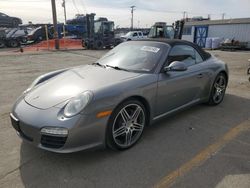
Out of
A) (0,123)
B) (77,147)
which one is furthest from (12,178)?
(0,123)

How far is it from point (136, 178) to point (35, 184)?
1.06m

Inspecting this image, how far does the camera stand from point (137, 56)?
3.71 meters

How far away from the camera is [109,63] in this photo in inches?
149

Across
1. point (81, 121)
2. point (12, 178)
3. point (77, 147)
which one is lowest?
point (12, 178)

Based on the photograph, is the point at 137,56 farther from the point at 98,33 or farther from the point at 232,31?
the point at 232,31

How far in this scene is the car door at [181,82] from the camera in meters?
3.43

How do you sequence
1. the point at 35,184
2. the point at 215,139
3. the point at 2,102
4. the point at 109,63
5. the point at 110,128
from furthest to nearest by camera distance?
1. the point at 2,102
2. the point at 109,63
3. the point at 215,139
4. the point at 110,128
5. the point at 35,184

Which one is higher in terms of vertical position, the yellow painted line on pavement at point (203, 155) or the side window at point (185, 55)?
the side window at point (185, 55)

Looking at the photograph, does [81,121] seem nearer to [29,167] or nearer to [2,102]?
[29,167]

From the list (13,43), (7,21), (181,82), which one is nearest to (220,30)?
(13,43)

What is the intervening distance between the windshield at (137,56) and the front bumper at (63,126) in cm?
116

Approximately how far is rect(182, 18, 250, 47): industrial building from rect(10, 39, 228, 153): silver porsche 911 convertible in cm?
2291

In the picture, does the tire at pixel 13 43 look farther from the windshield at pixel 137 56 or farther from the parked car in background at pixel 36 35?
the windshield at pixel 137 56

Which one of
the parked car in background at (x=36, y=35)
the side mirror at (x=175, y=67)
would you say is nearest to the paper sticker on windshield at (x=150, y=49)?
the side mirror at (x=175, y=67)
